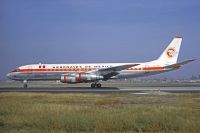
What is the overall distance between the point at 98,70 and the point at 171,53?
42.5ft

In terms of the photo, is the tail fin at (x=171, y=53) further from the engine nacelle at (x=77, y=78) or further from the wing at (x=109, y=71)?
the engine nacelle at (x=77, y=78)

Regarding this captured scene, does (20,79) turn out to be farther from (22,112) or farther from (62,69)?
(22,112)

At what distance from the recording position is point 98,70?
169 ft

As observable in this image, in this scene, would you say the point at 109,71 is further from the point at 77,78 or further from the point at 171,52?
the point at 171,52

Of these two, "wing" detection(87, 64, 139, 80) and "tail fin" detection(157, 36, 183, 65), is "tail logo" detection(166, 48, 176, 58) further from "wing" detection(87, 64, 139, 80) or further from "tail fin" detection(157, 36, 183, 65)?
"wing" detection(87, 64, 139, 80)

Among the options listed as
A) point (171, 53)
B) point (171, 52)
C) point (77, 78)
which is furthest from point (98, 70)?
point (171, 52)

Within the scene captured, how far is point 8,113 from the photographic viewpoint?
15445 millimetres

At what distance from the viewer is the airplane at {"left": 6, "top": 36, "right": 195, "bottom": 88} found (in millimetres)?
50031

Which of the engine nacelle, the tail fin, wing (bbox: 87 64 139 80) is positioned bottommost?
the engine nacelle

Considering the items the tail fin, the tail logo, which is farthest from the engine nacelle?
the tail logo

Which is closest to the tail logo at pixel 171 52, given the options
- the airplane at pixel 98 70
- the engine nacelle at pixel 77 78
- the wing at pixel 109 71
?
the airplane at pixel 98 70

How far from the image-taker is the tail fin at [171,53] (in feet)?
178

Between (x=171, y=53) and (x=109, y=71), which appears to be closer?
(x=109, y=71)

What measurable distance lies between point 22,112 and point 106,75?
36.4 metres
